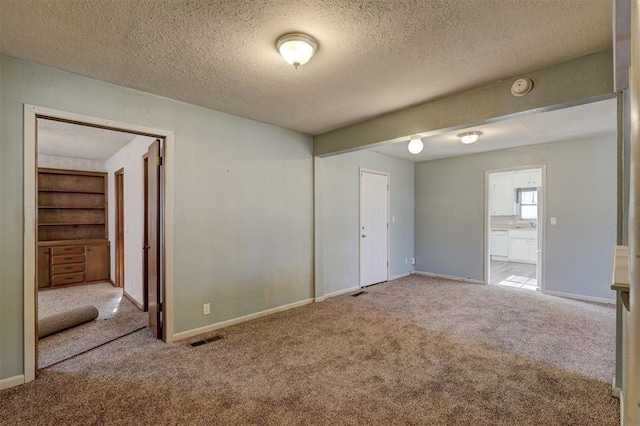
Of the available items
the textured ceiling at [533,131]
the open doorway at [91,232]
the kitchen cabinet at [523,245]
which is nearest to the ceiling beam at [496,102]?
the textured ceiling at [533,131]

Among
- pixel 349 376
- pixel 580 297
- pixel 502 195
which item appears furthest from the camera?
pixel 502 195

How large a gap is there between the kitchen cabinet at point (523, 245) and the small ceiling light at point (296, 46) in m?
7.78

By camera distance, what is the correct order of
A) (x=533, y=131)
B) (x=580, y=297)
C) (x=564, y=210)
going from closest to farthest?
(x=533, y=131), (x=580, y=297), (x=564, y=210)

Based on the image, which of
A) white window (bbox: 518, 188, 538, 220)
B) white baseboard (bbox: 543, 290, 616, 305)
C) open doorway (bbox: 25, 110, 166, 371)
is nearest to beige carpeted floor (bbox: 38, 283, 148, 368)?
open doorway (bbox: 25, 110, 166, 371)

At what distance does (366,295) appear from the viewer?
479cm

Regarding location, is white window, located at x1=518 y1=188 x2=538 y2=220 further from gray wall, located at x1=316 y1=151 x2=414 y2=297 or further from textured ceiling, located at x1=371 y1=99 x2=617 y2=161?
gray wall, located at x1=316 y1=151 x2=414 y2=297

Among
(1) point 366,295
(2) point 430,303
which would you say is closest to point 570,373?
(2) point 430,303

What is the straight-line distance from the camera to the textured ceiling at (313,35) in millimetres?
1755

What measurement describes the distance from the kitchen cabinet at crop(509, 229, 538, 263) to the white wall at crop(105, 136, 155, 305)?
8.22m

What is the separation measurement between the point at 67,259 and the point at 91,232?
0.84m

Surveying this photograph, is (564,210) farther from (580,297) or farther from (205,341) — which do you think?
(205,341)

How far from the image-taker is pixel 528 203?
8.03m

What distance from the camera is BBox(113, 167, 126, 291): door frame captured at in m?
5.37

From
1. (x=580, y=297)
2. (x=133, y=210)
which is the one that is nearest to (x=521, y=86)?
(x=580, y=297)
